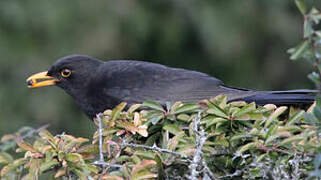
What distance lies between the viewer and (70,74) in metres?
5.62

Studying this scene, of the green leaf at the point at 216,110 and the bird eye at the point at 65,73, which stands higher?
the green leaf at the point at 216,110

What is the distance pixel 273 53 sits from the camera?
29.6 feet

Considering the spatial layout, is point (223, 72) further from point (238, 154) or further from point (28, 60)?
point (238, 154)

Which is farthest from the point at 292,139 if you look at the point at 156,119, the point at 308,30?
the point at 156,119

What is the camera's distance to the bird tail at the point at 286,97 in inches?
177

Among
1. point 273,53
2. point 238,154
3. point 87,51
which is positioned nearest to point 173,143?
point 238,154

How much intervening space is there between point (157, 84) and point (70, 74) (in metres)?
0.90

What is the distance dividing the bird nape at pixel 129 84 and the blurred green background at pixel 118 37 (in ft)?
8.78

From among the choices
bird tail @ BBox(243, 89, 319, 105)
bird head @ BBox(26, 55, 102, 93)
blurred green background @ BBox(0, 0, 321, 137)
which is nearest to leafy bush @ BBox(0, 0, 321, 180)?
bird tail @ BBox(243, 89, 319, 105)

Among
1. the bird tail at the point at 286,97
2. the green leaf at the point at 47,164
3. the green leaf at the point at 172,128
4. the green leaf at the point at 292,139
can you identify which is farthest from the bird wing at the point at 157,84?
the green leaf at the point at 292,139

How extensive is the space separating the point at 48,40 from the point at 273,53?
3.29 meters

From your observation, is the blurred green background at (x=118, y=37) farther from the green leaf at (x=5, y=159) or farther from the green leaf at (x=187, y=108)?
the green leaf at (x=187, y=108)

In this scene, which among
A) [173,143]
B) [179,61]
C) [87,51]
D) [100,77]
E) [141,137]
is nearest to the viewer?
[173,143]

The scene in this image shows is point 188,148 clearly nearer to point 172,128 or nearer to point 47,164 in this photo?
point 172,128
